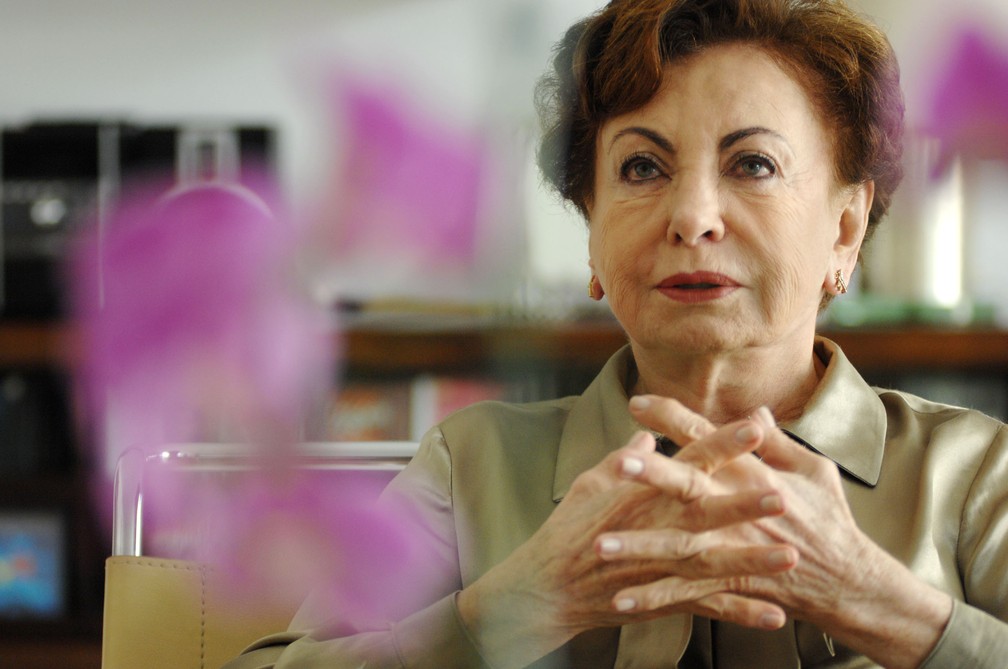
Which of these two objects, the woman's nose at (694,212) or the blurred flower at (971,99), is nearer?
the woman's nose at (694,212)

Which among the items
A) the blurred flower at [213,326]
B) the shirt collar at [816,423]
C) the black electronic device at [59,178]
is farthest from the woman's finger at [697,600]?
the black electronic device at [59,178]

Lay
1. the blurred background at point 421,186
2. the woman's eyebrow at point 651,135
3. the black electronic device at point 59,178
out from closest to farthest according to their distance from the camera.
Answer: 1. the woman's eyebrow at point 651,135
2. the blurred background at point 421,186
3. the black electronic device at point 59,178

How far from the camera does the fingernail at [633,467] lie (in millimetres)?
452

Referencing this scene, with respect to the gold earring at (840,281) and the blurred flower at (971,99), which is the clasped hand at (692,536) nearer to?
the gold earring at (840,281)

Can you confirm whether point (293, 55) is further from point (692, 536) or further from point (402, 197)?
point (692, 536)

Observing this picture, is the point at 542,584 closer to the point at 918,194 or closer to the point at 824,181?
the point at 824,181

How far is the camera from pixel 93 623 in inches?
56.1

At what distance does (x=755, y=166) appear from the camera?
545 mm

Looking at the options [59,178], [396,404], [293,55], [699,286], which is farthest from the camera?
[59,178]

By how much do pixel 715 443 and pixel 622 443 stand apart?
147 millimetres

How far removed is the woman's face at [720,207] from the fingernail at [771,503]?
0.13m

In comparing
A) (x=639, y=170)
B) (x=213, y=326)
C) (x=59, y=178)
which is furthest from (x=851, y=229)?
(x=59, y=178)

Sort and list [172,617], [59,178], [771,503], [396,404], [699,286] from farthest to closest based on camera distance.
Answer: [59,178], [396,404], [172,617], [699,286], [771,503]

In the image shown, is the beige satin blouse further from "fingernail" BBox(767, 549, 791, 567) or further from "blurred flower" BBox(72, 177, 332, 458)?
"blurred flower" BBox(72, 177, 332, 458)
